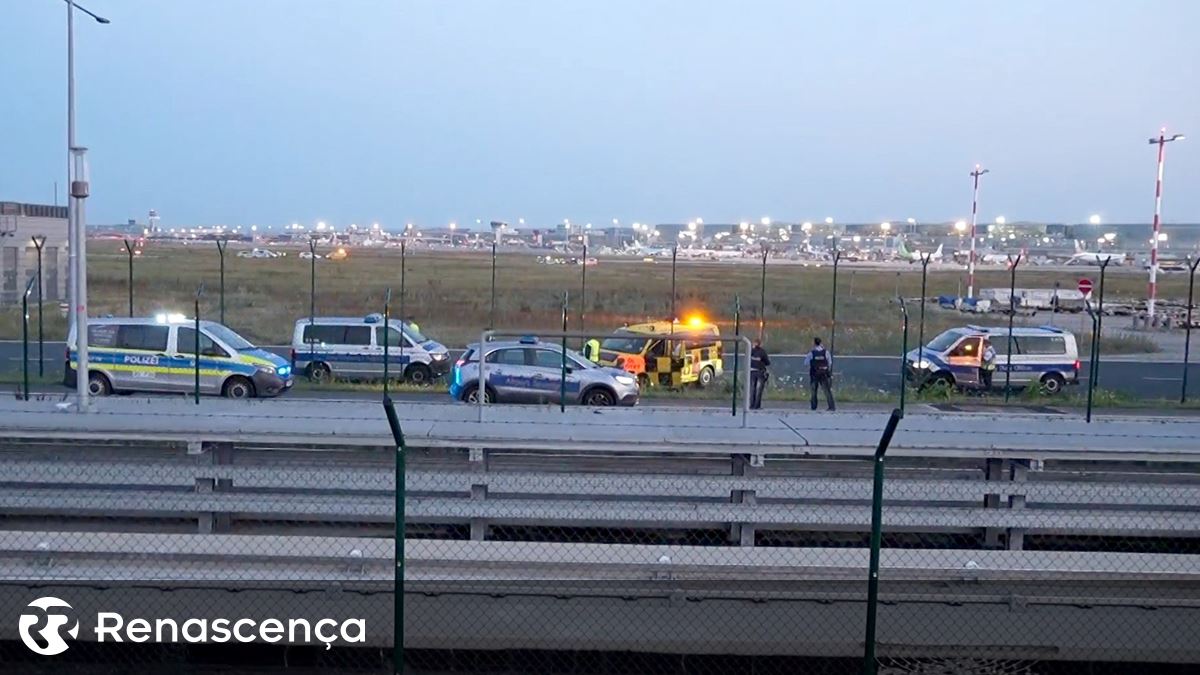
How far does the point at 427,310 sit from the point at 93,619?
107 feet

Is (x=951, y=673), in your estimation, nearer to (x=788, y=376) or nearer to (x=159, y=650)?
(x=159, y=650)

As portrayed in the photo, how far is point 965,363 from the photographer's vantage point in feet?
79.0

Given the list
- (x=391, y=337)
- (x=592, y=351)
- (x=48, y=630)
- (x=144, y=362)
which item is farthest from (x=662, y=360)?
(x=48, y=630)

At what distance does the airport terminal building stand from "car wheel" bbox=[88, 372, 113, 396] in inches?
564

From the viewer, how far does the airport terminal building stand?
33812mm

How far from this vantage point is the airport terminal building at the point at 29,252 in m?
33.8

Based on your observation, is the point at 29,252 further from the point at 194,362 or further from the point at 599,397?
the point at 599,397

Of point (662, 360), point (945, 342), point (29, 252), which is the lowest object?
point (662, 360)

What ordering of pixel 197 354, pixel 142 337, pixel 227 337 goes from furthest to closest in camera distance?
pixel 227 337, pixel 142 337, pixel 197 354

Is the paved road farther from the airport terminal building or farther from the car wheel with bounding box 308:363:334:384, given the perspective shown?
the car wheel with bounding box 308:363:334:384

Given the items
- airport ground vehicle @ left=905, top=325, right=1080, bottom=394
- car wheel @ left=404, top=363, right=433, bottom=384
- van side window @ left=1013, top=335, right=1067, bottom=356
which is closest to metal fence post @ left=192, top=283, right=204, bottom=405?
car wheel @ left=404, top=363, right=433, bottom=384

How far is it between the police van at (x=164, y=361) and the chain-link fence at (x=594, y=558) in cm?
1023

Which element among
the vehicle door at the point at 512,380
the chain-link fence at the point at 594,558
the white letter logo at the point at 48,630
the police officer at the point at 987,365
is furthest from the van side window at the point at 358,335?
the white letter logo at the point at 48,630

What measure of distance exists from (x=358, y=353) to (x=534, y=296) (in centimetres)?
2297
